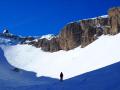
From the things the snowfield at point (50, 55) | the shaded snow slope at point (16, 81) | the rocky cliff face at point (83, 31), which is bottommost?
the shaded snow slope at point (16, 81)

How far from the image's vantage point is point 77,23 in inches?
6156

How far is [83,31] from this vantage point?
14950cm

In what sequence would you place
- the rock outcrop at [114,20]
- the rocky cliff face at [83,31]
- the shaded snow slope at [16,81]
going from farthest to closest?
1. the rocky cliff face at [83,31]
2. the rock outcrop at [114,20]
3. the shaded snow slope at [16,81]

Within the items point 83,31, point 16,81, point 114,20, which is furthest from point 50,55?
point 16,81

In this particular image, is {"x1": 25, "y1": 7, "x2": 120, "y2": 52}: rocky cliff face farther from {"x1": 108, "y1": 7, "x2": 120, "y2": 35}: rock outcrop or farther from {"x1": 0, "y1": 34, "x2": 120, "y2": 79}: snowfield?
{"x1": 0, "y1": 34, "x2": 120, "y2": 79}: snowfield

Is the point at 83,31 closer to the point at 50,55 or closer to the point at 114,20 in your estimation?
the point at 50,55

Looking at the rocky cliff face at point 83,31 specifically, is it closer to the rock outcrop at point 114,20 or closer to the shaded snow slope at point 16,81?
the rock outcrop at point 114,20

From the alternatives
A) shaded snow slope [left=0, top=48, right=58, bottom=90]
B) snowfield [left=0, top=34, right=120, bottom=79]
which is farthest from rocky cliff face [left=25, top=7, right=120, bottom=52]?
shaded snow slope [left=0, top=48, right=58, bottom=90]

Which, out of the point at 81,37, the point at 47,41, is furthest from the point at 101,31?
the point at 47,41

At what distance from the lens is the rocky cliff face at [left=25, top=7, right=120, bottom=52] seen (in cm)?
13288

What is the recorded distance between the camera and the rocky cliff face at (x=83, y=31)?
13288cm

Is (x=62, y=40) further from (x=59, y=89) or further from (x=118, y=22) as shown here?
(x=59, y=89)

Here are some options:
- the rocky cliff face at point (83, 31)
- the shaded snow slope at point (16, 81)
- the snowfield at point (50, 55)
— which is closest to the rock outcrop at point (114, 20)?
the rocky cliff face at point (83, 31)

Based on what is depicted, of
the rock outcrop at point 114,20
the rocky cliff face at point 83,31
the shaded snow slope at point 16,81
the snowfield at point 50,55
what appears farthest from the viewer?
the rocky cliff face at point 83,31
